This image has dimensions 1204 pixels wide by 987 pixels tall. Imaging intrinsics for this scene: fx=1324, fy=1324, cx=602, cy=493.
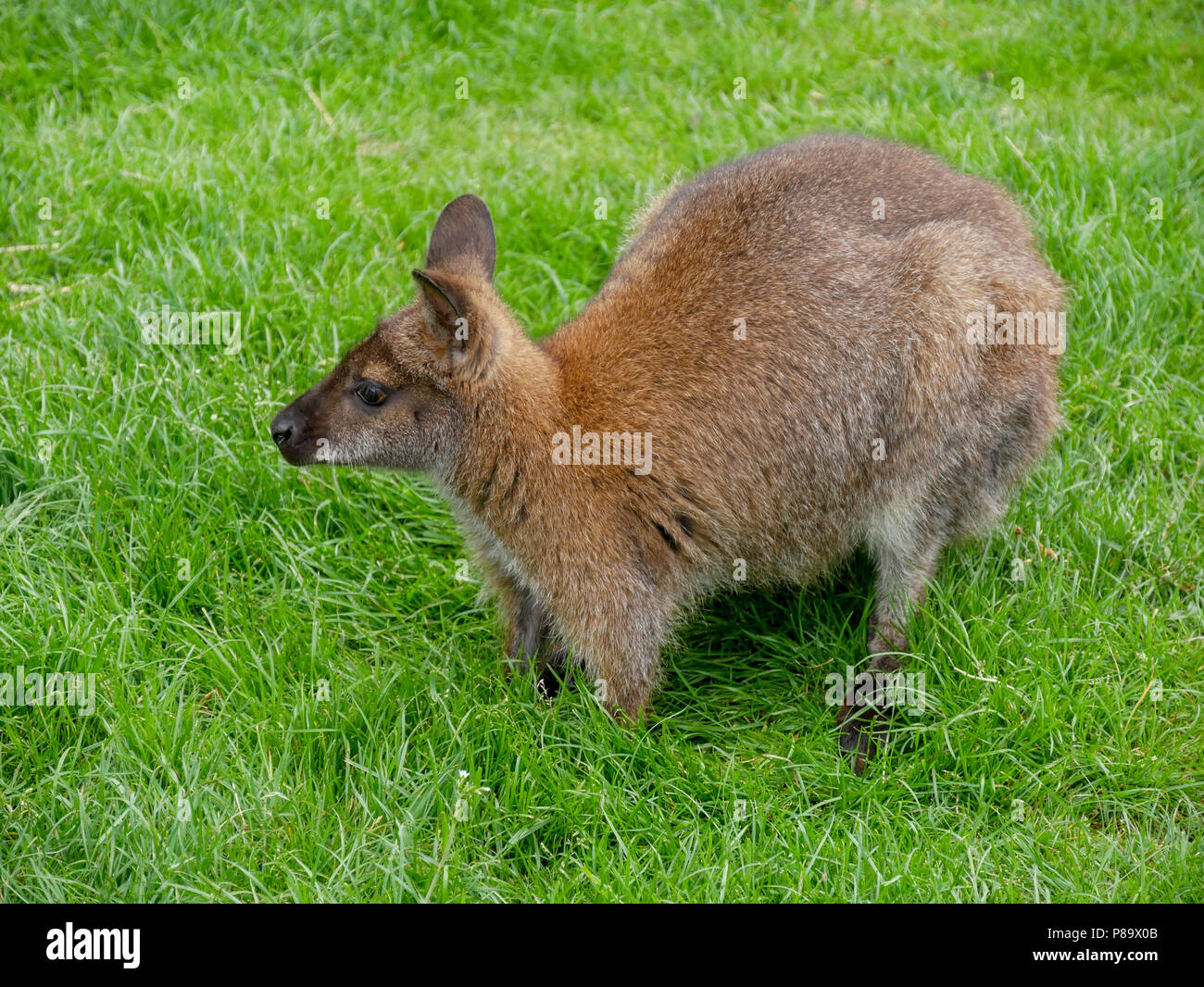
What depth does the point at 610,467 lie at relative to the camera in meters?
4.41

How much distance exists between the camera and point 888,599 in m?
4.73

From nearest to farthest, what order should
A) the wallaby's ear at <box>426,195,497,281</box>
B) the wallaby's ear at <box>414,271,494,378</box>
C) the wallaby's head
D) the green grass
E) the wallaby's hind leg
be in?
the green grass
the wallaby's ear at <box>414,271,494,378</box>
the wallaby's head
the wallaby's hind leg
the wallaby's ear at <box>426,195,497,281</box>

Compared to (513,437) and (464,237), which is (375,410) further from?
(464,237)

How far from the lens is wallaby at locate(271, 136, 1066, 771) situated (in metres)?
4.38

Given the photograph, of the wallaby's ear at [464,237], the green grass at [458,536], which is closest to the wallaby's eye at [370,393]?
the wallaby's ear at [464,237]

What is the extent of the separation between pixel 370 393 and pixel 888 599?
1.96 m

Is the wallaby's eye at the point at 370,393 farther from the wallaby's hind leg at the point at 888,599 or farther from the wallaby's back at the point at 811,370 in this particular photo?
the wallaby's hind leg at the point at 888,599

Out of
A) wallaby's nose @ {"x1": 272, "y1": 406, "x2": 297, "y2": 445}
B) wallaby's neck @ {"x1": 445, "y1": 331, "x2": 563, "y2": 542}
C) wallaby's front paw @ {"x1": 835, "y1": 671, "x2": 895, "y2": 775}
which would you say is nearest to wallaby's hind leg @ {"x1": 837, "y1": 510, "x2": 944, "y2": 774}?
wallaby's front paw @ {"x1": 835, "y1": 671, "x2": 895, "y2": 775}

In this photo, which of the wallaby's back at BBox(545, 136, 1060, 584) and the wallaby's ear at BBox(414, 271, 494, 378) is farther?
the wallaby's back at BBox(545, 136, 1060, 584)

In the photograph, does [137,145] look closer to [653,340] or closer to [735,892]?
[653,340]

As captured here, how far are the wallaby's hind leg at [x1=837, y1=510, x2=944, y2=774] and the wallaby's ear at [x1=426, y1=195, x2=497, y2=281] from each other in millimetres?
1677

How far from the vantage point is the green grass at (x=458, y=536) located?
3.89 metres

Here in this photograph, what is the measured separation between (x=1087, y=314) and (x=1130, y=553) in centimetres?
139

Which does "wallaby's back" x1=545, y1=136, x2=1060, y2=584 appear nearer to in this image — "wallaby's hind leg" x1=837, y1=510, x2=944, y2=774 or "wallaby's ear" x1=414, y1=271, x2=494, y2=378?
"wallaby's hind leg" x1=837, y1=510, x2=944, y2=774
